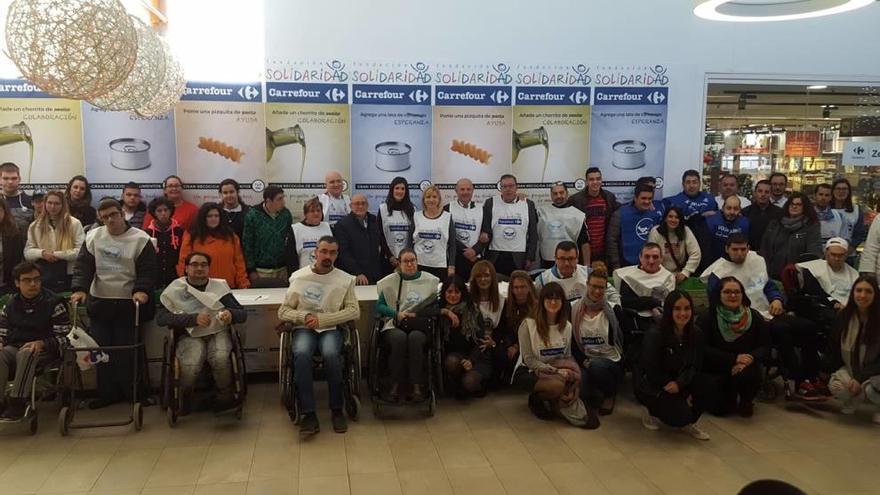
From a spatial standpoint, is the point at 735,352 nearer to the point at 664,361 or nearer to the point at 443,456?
the point at 664,361

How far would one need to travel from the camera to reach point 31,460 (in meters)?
3.49

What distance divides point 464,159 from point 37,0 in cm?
404

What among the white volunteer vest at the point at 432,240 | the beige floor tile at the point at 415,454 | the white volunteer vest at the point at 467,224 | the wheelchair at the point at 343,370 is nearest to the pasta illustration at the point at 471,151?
the white volunteer vest at the point at 467,224

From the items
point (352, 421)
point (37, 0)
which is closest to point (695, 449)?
point (352, 421)

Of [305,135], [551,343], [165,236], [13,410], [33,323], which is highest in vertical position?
[305,135]

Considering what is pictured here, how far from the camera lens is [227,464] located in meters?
3.46

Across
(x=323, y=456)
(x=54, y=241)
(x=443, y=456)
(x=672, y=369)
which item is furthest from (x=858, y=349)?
(x=54, y=241)

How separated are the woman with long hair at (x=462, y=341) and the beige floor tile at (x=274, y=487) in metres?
1.45

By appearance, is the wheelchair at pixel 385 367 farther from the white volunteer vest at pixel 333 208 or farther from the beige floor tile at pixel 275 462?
the white volunteer vest at pixel 333 208

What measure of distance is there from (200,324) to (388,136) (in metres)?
2.92

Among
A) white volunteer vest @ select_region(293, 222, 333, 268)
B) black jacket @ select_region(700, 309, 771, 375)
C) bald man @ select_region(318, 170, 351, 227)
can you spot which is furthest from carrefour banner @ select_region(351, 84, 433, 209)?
black jacket @ select_region(700, 309, 771, 375)

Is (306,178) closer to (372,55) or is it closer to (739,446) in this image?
(372,55)

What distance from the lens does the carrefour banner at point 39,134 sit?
567 centimetres

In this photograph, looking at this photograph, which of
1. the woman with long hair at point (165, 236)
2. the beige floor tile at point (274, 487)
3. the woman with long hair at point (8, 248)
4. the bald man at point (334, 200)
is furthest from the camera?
the bald man at point (334, 200)
